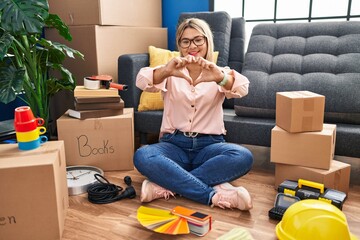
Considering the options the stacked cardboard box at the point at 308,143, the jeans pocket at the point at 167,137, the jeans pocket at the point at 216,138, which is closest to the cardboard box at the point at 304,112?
the stacked cardboard box at the point at 308,143

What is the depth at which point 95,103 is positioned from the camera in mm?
1883

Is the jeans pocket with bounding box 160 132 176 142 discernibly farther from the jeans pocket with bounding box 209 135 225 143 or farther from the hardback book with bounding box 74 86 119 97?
the hardback book with bounding box 74 86 119 97

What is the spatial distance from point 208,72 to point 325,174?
0.69m

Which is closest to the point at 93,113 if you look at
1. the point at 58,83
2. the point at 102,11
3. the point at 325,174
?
the point at 58,83

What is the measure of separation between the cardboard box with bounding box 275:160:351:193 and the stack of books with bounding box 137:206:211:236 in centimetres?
56

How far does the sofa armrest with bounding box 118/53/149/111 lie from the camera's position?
2.12 meters

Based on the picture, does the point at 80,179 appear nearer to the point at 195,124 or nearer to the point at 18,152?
the point at 18,152

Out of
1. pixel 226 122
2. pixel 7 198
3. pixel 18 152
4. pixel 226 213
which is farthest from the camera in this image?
pixel 226 122

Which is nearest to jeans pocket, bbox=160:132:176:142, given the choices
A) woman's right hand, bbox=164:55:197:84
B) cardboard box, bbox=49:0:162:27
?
woman's right hand, bbox=164:55:197:84

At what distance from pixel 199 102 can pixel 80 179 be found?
720mm

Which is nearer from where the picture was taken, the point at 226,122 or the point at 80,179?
the point at 80,179

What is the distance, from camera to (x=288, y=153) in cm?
159

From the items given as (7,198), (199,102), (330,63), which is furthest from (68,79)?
(330,63)

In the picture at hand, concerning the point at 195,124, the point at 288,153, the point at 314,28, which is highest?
the point at 314,28
